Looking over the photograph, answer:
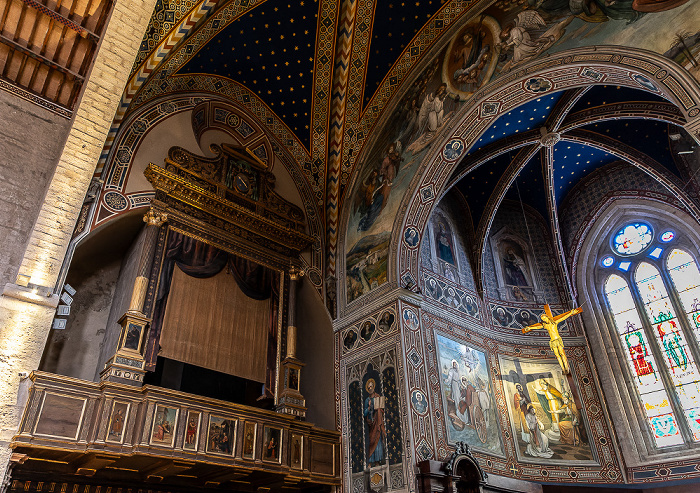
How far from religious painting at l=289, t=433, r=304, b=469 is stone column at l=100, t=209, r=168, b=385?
9.37 feet

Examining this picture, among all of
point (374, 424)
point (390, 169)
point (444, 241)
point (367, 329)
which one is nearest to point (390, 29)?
point (390, 169)

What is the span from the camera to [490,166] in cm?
1329

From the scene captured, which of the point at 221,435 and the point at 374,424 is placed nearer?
the point at 221,435

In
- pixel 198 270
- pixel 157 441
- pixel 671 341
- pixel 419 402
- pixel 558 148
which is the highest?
pixel 558 148

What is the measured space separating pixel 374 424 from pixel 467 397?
206 cm

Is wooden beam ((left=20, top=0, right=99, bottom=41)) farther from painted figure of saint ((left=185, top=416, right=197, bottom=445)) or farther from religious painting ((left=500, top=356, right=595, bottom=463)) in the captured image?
religious painting ((left=500, top=356, right=595, bottom=463))

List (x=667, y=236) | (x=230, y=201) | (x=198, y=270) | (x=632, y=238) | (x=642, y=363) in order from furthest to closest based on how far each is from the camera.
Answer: (x=632, y=238), (x=667, y=236), (x=642, y=363), (x=230, y=201), (x=198, y=270)

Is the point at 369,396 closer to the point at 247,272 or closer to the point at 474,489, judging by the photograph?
the point at 474,489

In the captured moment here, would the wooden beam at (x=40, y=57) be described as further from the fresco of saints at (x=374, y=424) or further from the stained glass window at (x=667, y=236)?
the stained glass window at (x=667, y=236)

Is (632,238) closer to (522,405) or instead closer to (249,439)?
(522,405)

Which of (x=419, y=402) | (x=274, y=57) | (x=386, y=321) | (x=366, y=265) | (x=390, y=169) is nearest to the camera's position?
(x=419, y=402)

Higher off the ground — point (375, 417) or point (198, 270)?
point (198, 270)

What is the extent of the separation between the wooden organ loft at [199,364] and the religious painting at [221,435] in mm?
16

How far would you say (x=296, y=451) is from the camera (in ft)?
30.6
